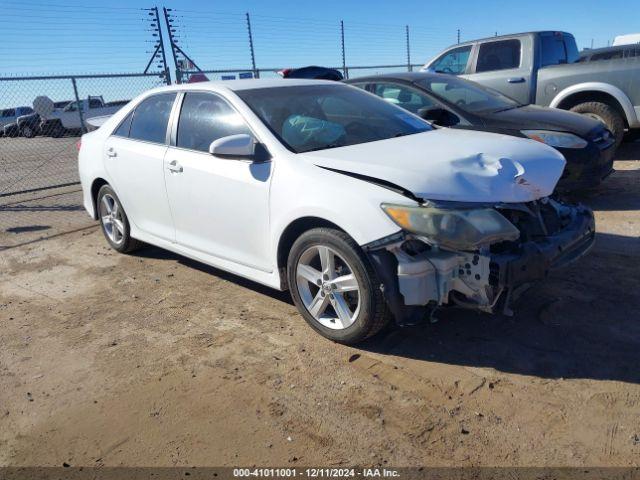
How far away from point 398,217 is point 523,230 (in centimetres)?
82

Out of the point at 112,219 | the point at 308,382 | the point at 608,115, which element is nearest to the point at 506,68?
the point at 608,115

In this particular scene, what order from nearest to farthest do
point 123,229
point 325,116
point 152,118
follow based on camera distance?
point 325,116 < point 152,118 < point 123,229

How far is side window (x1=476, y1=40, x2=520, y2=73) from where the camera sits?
888 cm

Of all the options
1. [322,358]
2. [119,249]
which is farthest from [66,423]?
[119,249]

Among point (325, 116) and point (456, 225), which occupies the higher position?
point (325, 116)

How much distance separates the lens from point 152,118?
4.88m

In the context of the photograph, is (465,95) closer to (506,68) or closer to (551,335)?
(506,68)

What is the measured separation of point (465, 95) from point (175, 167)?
3.92 meters

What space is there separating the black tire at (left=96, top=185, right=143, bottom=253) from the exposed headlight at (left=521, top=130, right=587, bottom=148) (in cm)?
423

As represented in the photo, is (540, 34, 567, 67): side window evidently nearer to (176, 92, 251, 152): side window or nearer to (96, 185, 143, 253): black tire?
(176, 92, 251, 152): side window

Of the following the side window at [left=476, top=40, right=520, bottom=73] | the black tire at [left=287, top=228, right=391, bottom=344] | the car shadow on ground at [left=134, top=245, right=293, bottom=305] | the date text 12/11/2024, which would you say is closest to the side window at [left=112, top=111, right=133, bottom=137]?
the car shadow on ground at [left=134, top=245, right=293, bottom=305]

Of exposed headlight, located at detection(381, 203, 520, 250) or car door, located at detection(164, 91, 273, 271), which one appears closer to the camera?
exposed headlight, located at detection(381, 203, 520, 250)

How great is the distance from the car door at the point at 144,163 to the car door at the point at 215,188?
0.18 meters

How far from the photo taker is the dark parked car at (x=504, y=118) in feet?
19.2
